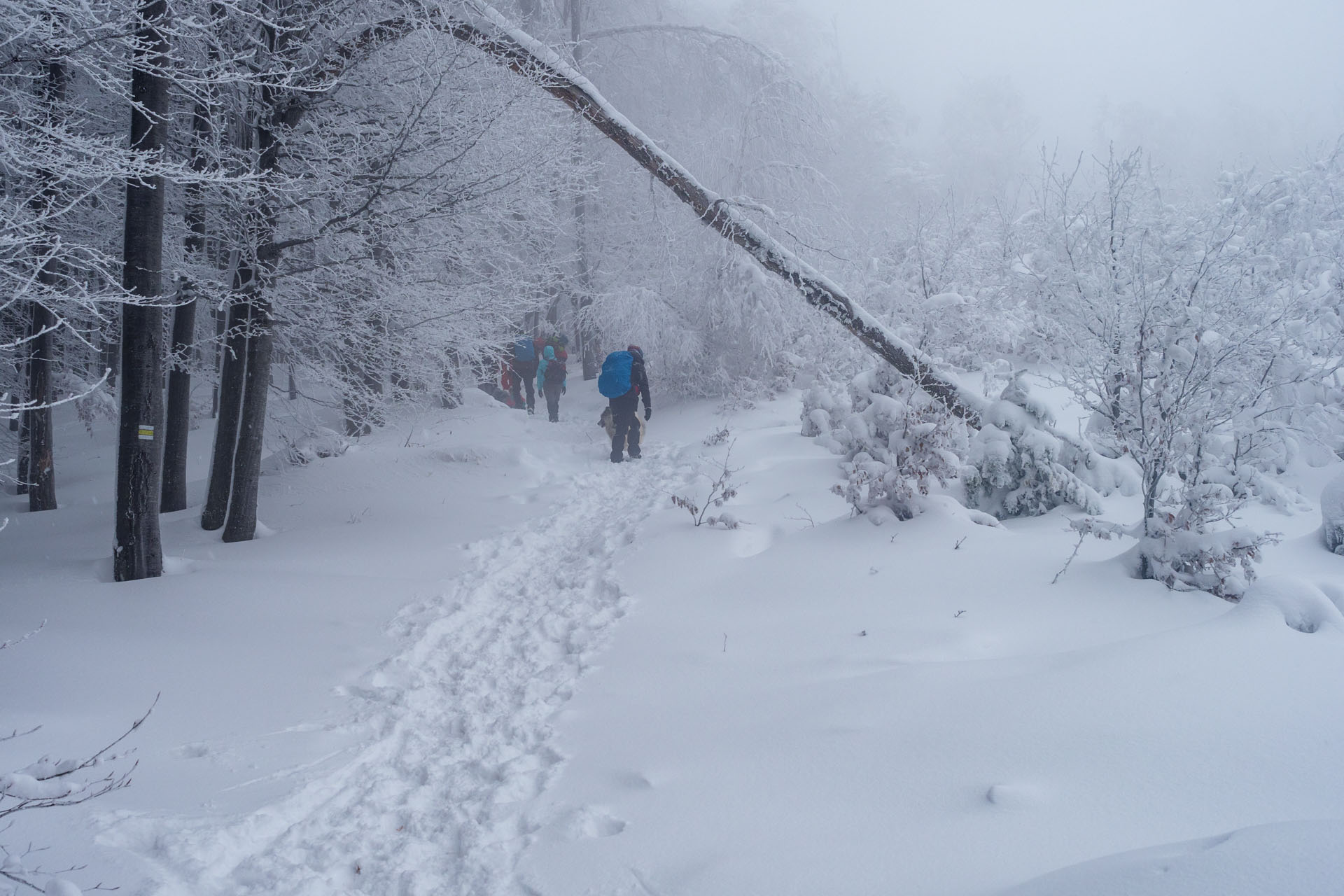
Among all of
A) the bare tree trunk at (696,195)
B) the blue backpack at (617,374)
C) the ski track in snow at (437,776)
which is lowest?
the ski track in snow at (437,776)

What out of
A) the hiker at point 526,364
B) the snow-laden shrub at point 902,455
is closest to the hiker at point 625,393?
the snow-laden shrub at point 902,455

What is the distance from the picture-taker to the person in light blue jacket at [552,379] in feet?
50.3

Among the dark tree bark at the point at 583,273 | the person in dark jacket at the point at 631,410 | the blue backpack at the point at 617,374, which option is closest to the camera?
the blue backpack at the point at 617,374

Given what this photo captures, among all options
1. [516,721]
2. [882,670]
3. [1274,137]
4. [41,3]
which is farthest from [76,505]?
[1274,137]

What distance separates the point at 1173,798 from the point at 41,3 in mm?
5969

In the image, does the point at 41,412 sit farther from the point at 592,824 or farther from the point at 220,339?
the point at 592,824

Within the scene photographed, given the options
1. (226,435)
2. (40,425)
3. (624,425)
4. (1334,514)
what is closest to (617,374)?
(624,425)

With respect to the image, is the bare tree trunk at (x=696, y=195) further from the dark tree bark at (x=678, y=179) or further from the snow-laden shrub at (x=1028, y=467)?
the snow-laden shrub at (x=1028, y=467)

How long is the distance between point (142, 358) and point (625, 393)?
6.44 meters

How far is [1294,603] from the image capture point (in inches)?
133

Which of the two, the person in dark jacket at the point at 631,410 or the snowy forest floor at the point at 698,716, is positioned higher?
the person in dark jacket at the point at 631,410

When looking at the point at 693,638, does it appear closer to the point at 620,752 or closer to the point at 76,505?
the point at 620,752

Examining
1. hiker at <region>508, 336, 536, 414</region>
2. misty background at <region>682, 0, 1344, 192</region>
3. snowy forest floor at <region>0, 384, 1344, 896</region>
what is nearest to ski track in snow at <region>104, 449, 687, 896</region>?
snowy forest floor at <region>0, 384, 1344, 896</region>

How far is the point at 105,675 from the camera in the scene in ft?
13.3
